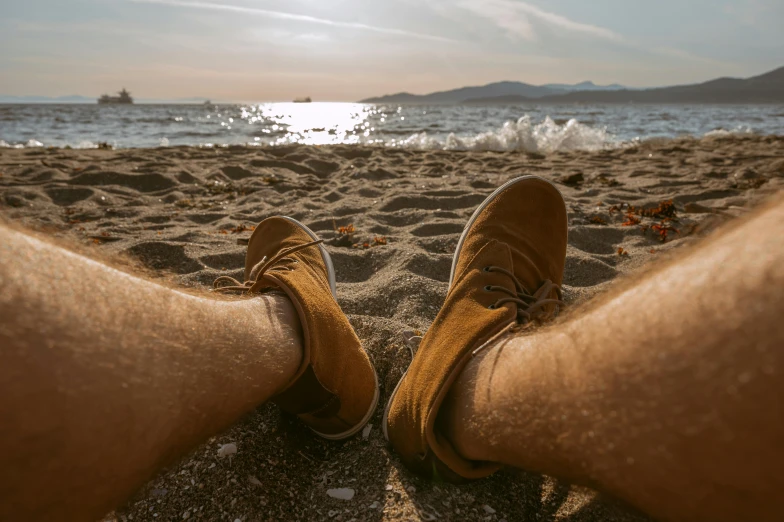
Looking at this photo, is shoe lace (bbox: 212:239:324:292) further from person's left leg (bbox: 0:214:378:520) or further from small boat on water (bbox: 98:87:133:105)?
small boat on water (bbox: 98:87:133:105)

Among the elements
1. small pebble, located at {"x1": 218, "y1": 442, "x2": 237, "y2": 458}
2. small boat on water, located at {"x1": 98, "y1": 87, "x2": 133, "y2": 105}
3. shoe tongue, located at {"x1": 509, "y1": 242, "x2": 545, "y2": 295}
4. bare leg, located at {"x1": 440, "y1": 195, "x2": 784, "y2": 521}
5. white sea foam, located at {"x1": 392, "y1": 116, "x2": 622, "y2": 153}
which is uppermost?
small boat on water, located at {"x1": 98, "y1": 87, "x2": 133, "y2": 105}

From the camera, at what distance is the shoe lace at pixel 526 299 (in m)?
1.11

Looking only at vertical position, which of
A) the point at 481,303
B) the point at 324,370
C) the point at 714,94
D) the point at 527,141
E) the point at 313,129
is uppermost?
the point at 714,94

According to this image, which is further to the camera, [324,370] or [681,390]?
[324,370]

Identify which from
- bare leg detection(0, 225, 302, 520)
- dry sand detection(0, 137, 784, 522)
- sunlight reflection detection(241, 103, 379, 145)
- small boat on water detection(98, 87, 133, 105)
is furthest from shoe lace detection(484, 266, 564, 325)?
small boat on water detection(98, 87, 133, 105)

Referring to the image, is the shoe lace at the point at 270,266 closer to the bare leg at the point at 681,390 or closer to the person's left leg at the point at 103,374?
the person's left leg at the point at 103,374

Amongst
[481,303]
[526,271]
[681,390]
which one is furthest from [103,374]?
[526,271]

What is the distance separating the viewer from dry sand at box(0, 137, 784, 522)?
3.04ft

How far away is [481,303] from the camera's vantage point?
1.11 m

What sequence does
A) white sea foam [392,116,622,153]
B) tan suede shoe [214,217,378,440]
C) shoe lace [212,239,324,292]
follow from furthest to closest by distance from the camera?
white sea foam [392,116,622,153]
shoe lace [212,239,324,292]
tan suede shoe [214,217,378,440]

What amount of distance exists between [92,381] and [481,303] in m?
0.77

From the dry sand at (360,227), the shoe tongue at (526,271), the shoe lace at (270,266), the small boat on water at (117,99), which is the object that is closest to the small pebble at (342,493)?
the dry sand at (360,227)

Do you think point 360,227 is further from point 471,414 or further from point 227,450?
point 471,414

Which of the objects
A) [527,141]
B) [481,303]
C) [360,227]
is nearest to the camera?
[481,303]
